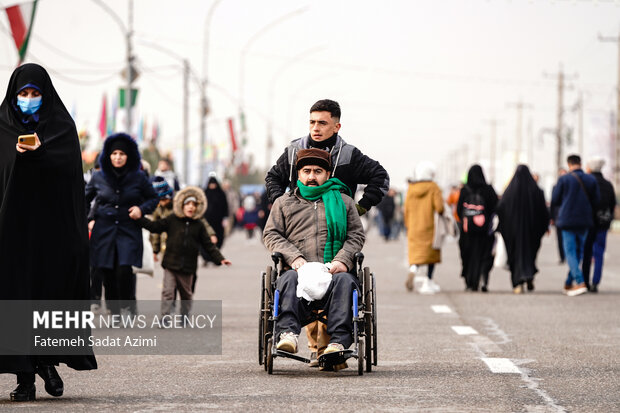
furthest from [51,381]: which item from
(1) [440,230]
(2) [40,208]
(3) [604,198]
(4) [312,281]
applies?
(3) [604,198]

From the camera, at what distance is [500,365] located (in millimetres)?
10523

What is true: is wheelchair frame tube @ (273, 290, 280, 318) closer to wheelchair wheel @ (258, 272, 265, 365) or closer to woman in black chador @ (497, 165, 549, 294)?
wheelchair wheel @ (258, 272, 265, 365)

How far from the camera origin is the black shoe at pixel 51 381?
333 inches

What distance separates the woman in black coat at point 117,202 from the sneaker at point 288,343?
4943 millimetres

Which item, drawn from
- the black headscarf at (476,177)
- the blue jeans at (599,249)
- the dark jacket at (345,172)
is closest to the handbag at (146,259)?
the dark jacket at (345,172)

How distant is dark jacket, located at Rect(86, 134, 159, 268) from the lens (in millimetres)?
14219

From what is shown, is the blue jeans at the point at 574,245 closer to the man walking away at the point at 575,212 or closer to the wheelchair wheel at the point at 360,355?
the man walking away at the point at 575,212

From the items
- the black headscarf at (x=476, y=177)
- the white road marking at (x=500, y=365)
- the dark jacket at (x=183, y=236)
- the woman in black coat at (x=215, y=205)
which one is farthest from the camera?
the woman in black coat at (x=215, y=205)

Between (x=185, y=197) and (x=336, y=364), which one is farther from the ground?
(x=185, y=197)

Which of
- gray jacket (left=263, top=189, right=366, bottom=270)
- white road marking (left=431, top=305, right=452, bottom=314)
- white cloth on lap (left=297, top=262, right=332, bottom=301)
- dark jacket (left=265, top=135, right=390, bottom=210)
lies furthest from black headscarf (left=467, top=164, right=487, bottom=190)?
white cloth on lap (left=297, top=262, right=332, bottom=301)

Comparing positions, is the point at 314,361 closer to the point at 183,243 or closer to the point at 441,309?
the point at 183,243

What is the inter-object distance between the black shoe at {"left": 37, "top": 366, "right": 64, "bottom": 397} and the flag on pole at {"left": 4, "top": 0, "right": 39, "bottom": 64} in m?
20.6

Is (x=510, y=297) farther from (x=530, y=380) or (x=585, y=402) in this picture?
(x=585, y=402)

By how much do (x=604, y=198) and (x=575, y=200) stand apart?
618mm
